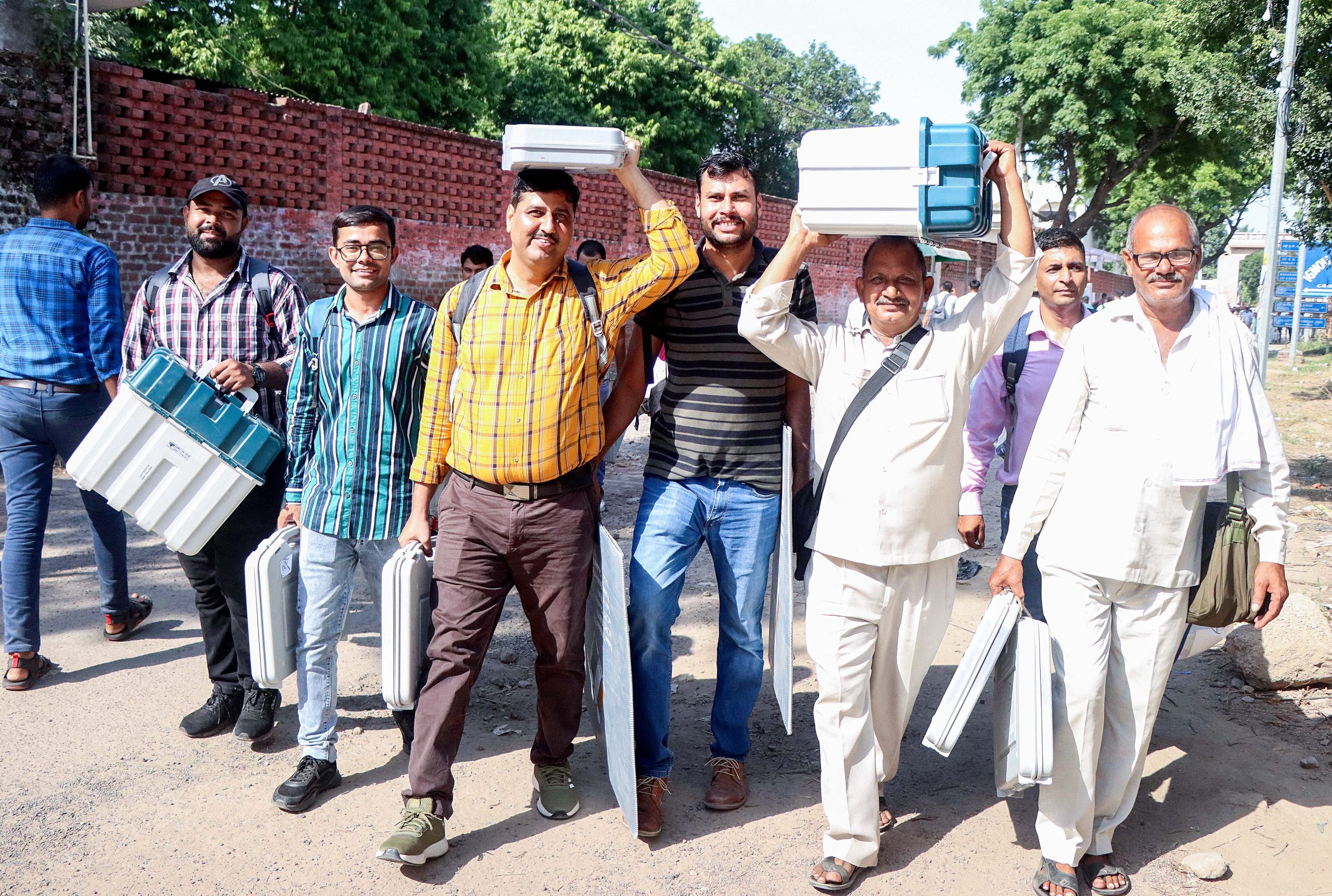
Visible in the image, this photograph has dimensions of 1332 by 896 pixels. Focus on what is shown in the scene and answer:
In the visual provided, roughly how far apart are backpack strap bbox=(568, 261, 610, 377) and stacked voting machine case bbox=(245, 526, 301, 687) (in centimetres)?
124

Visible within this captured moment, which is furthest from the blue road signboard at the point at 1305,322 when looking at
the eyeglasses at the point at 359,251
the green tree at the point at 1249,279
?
the eyeglasses at the point at 359,251

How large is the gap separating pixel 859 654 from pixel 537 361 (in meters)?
1.31

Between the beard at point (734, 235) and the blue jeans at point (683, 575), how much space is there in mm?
766

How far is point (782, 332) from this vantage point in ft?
9.81

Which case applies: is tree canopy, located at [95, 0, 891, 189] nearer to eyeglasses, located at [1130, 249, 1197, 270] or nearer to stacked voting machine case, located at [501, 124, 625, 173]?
stacked voting machine case, located at [501, 124, 625, 173]

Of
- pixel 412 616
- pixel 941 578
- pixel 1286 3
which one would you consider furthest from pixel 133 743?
pixel 1286 3

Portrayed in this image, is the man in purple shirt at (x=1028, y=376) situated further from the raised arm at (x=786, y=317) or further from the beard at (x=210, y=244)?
the beard at (x=210, y=244)

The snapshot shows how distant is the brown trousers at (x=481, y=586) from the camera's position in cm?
306

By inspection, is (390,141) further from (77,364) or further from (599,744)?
(599,744)

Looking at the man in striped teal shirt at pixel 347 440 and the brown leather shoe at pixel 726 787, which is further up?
the man in striped teal shirt at pixel 347 440

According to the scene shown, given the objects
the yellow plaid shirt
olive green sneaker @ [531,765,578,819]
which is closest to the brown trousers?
the yellow plaid shirt

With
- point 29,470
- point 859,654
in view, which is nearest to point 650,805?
point 859,654

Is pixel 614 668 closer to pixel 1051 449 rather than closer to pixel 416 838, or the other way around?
pixel 416 838

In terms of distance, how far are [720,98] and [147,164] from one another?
18984mm
